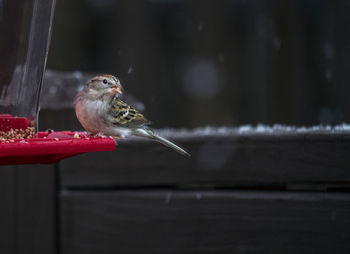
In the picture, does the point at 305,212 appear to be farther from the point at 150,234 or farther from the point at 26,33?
the point at 26,33

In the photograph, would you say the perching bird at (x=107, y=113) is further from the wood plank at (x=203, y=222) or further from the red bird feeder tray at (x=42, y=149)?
the red bird feeder tray at (x=42, y=149)

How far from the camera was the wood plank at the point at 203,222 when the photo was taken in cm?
252

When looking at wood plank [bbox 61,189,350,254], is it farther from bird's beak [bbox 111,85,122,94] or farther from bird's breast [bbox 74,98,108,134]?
bird's beak [bbox 111,85,122,94]

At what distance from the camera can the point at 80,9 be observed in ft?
16.8

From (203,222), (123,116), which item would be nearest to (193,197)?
(203,222)

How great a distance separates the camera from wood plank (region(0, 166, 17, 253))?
2931mm

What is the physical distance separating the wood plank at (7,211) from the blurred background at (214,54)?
5.93 feet

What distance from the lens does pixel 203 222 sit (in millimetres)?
2773

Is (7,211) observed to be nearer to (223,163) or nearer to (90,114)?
(90,114)

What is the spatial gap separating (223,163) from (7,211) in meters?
1.33

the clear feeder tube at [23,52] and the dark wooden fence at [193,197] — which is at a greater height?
the clear feeder tube at [23,52]

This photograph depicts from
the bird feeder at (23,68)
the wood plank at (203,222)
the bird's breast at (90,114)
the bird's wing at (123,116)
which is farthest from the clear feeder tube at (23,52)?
the wood plank at (203,222)

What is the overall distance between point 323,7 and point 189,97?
1558 millimetres

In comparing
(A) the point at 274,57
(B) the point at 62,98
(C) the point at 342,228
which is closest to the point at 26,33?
(B) the point at 62,98
